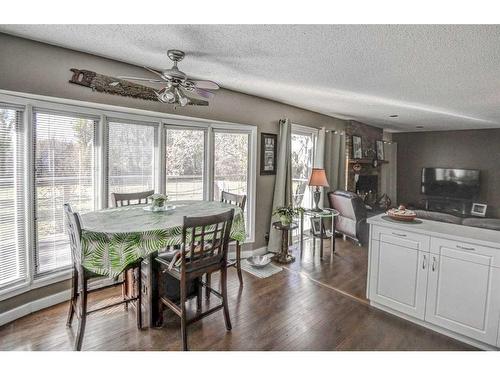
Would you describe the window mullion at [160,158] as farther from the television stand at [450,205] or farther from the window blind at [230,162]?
the television stand at [450,205]

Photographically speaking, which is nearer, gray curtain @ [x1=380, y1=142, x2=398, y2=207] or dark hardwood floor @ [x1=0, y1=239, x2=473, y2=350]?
dark hardwood floor @ [x1=0, y1=239, x2=473, y2=350]

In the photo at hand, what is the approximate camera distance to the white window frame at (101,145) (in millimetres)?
2344

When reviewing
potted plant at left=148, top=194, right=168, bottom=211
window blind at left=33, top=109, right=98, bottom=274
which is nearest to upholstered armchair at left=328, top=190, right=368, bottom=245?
potted plant at left=148, top=194, right=168, bottom=211

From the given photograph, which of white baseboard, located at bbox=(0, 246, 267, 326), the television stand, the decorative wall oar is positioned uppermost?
the decorative wall oar

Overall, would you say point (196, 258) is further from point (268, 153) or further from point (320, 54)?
point (268, 153)

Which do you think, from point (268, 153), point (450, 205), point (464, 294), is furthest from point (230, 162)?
point (450, 205)

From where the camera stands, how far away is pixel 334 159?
5422mm

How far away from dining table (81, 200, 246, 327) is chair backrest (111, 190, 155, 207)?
278 millimetres

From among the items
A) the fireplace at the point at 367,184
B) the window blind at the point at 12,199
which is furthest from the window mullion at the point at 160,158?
the fireplace at the point at 367,184

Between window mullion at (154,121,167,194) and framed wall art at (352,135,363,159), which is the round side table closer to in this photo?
window mullion at (154,121,167,194)

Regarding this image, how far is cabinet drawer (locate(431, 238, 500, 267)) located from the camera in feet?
6.50

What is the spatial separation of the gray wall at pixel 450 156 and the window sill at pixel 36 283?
26.6 feet

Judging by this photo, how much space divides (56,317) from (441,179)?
324 inches
